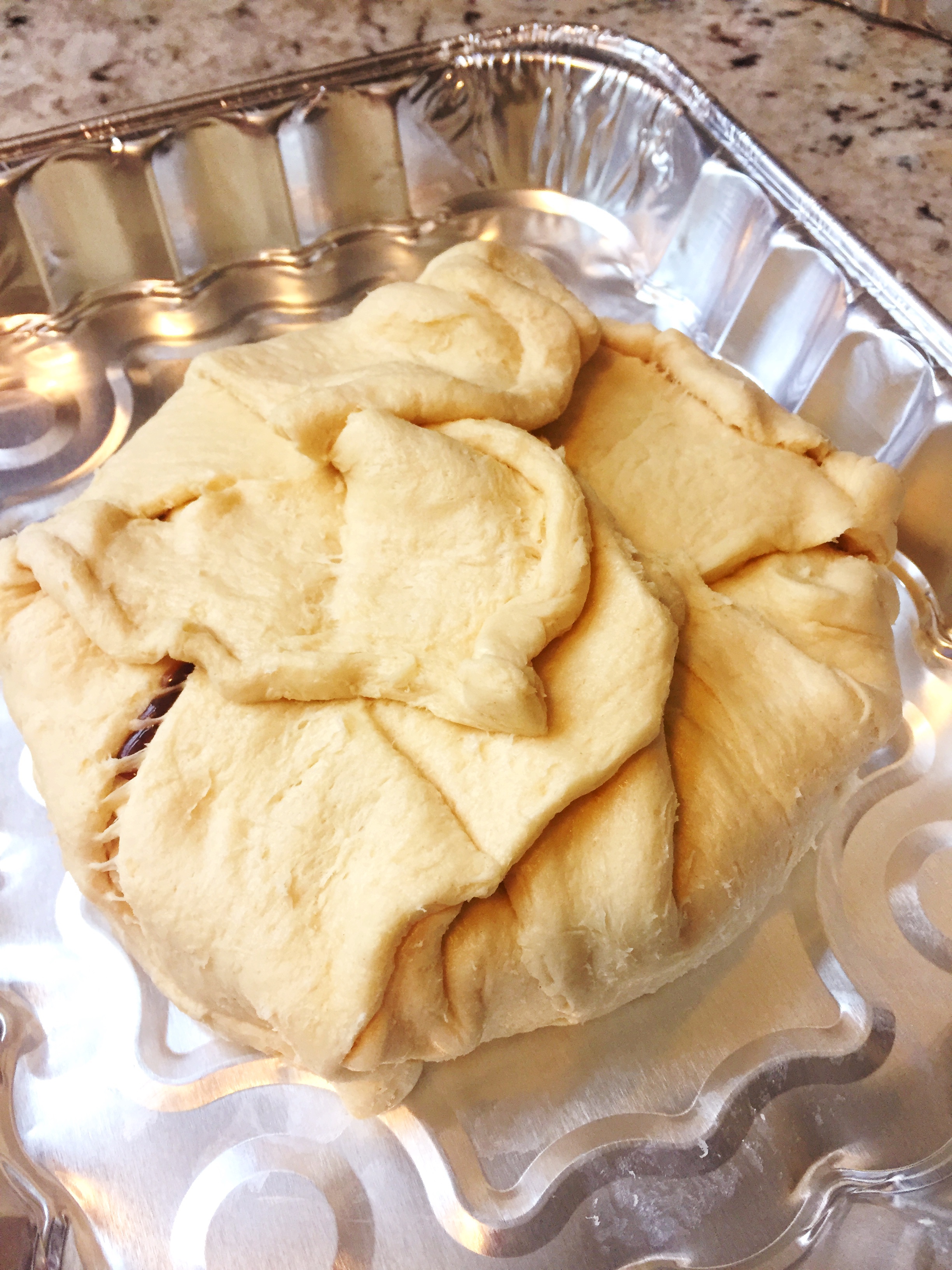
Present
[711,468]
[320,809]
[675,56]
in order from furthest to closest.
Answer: [675,56]
[711,468]
[320,809]

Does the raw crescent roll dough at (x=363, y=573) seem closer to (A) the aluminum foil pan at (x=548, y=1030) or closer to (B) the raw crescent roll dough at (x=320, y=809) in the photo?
(B) the raw crescent roll dough at (x=320, y=809)

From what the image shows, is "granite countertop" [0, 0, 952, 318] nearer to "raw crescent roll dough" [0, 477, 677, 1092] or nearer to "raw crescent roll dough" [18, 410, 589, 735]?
"raw crescent roll dough" [18, 410, 589, 735]

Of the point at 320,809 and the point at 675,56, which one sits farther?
the point at 675,56

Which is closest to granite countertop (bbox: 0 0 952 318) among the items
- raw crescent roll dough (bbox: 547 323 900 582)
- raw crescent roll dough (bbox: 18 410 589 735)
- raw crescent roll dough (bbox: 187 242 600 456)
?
raw crescent roll dough (bbox: 547 323 900 582)

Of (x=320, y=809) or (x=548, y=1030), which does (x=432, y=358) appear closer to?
(x=320, y=809)

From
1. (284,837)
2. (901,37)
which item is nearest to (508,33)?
(901,37)

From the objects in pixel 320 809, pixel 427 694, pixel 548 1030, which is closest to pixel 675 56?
pixel 427 694
